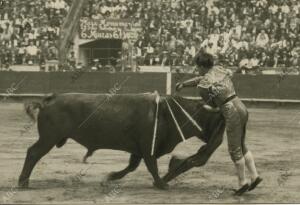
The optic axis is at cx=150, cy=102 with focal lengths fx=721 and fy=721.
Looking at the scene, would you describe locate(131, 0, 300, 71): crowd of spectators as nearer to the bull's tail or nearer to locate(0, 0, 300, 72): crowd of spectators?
locate(0, 0, 300, 72): crowd of spectators

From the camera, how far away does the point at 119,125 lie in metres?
7.15

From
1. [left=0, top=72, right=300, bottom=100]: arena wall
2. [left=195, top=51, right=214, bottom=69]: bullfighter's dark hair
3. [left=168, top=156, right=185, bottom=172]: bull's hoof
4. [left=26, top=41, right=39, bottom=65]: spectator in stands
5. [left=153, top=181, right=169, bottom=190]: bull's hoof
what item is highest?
[left=195, top=51, right=214, bottom=69]: bullfighter's dark hair

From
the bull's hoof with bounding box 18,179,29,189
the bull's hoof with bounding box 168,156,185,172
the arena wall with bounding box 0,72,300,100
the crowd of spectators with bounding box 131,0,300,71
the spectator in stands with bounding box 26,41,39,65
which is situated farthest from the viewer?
the spectator in stands with bounding box 26,41,39,65

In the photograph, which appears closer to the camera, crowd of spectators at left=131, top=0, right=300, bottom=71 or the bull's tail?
the bull's tail

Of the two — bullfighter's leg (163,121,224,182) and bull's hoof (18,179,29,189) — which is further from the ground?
bullfighter's leg (163,121,224,182)

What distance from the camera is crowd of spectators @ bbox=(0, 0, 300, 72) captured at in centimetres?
1986

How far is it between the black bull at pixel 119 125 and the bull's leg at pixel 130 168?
0.24 meters

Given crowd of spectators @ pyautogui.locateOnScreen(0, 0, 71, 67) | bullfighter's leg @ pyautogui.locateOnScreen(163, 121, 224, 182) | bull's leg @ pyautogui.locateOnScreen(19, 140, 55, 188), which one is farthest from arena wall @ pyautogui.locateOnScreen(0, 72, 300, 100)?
bull's leg @ pyautogui.locateOnScreen(19, 140, 55, 188)

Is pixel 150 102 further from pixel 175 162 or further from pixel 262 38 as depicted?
pixel 262 38

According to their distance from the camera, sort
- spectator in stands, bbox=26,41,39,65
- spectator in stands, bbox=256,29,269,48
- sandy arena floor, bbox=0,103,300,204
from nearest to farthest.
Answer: sandy arena floor, bbox=0,103,300,204
spectator in stands, bbox=256,29,269,48
spectator in stands, bbox=26,41,39,65

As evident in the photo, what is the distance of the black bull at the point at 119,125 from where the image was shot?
7.05m

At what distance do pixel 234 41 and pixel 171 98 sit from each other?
1321cm

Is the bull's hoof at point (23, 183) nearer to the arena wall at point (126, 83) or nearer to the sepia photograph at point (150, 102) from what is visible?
the sepia photograph at point (150, 102)

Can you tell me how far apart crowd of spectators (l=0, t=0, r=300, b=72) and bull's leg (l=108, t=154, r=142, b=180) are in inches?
465
